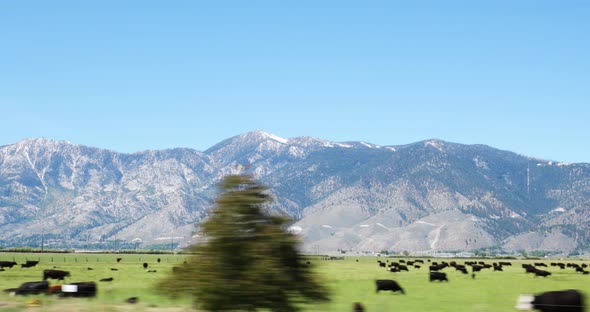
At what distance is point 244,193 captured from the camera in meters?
23.2

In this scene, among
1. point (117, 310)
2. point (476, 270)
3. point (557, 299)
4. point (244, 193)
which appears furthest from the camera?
point (476, 270)

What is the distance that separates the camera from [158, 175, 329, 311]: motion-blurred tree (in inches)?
851

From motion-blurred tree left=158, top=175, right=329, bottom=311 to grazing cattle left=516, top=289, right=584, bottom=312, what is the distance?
14.3 m

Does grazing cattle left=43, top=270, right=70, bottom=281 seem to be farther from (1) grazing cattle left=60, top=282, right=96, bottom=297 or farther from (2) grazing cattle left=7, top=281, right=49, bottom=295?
(1) grazing cattle left=60, top=282, right=96, bottom=297

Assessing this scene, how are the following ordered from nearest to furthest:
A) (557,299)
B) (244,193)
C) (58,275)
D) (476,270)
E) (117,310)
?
1. (244,193)
2. (117,310)
3. (557,299)
4. (58,275)
5. (476,270)

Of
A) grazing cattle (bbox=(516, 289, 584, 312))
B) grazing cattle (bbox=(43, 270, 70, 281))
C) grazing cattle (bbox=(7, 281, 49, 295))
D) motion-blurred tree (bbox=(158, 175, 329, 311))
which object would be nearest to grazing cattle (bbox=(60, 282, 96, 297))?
grazing cattle (bbox=(7, 281, 49, 295))

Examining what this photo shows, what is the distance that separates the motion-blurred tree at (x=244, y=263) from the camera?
21.6 metres

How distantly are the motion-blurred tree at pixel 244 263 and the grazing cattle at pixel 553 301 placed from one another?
46.8ft

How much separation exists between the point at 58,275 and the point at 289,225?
56.7 meters

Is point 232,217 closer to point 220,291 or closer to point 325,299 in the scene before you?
point 220,291

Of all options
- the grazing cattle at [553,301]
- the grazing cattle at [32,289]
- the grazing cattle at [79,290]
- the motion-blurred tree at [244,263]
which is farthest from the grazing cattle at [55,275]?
the motion-blurred tree at [244,263]

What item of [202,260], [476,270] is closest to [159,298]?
[202,260]

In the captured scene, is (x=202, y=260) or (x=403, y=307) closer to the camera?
(x=202, y=260)

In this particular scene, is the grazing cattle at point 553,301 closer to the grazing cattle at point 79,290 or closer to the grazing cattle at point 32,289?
the grazing cattle at point 79,290
